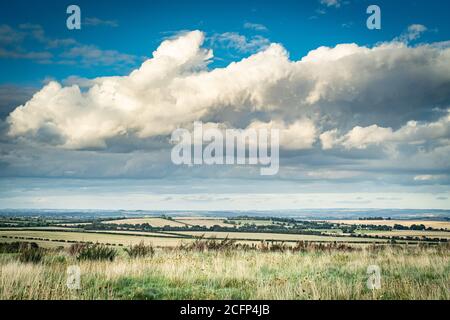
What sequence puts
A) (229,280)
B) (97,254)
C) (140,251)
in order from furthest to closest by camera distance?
(140,251)
(97,254)
(229,280)

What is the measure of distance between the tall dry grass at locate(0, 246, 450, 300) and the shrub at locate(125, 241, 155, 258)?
3265 millimetres

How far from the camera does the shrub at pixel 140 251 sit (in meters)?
21.3

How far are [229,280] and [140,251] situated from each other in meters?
9.66

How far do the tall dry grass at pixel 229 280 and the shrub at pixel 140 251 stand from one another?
3.26m

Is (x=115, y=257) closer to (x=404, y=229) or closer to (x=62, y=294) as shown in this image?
(x=62, y=294)

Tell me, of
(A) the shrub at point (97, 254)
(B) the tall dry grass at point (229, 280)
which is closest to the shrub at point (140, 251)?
(A) the shrub at point (97, 254)

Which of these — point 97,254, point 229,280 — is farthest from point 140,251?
point 229,280

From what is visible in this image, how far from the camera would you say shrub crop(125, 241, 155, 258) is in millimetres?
21325

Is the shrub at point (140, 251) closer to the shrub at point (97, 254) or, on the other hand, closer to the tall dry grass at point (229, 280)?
the shrub at point (97, 254)

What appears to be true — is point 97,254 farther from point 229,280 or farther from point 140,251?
point 229,280

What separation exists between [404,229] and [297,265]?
3680cm

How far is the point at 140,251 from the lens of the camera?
21.9 m

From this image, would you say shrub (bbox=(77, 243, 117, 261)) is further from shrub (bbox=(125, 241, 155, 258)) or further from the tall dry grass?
shrub (bbox=(125, 241, 155, 258))
